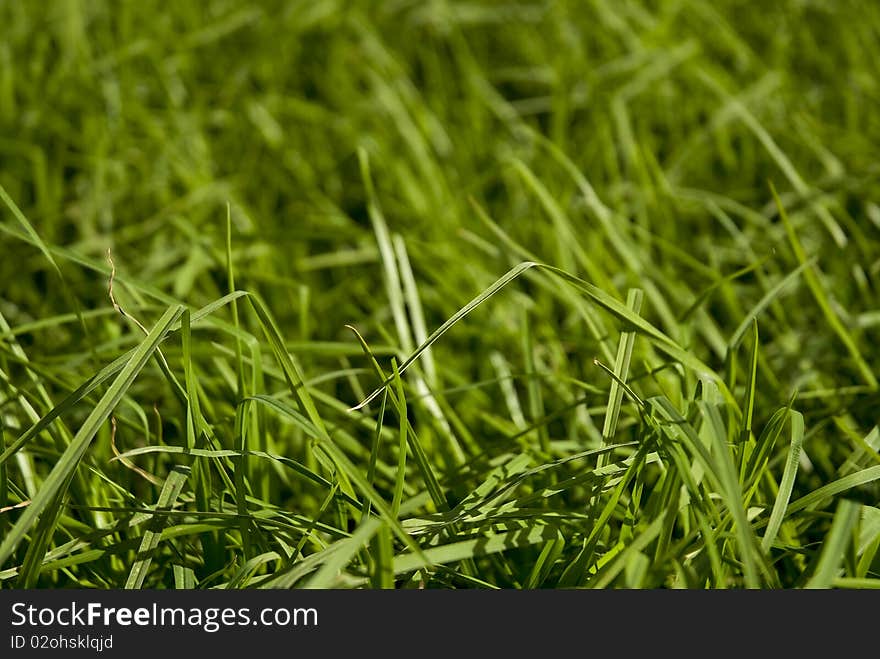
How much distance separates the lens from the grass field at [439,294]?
670mm

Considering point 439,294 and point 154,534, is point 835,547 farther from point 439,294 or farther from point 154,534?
point 439,294

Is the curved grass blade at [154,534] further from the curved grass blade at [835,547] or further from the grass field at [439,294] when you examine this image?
the curved grass blade at [835,547]

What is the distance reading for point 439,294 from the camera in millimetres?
1145

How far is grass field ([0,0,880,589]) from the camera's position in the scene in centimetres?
67

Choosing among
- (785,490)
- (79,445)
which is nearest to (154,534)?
(79,445)

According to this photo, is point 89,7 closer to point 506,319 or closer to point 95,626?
point 506,319

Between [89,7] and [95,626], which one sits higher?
[89,7]

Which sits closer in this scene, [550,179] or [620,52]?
[550,179]

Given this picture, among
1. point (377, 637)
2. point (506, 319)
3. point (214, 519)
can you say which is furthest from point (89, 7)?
point (377, 637)

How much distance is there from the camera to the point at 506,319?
3.67 ft

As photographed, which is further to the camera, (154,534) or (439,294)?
(439,294)

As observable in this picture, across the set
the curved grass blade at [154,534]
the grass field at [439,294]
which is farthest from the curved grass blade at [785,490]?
the curved grass blade at [154,534]

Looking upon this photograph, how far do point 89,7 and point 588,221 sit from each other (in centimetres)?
114

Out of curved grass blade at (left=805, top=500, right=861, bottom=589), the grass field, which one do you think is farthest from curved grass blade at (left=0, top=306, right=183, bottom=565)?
curved grass blade at (left=805, top=500, right=861, bottom=589)
